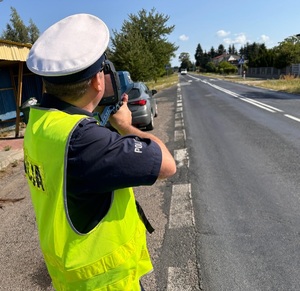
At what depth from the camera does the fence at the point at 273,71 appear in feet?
156

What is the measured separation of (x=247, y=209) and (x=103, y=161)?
317cm

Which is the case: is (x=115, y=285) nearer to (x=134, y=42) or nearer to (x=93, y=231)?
Result: (x=93, y=231)

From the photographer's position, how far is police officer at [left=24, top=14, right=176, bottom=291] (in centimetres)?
111

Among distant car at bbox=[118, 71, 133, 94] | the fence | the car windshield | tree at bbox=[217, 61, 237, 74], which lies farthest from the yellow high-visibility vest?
tree at bbox=[217, 61, 237, 74]

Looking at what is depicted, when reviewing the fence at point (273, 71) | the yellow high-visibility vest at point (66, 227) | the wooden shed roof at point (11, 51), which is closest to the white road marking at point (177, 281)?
the yellow high-visibility vest at point (66, 227)

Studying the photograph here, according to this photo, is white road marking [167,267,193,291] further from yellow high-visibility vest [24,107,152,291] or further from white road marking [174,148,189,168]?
white road marking [174,148,189,168]

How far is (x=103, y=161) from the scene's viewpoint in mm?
1107

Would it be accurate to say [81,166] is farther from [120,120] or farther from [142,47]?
[142,47]

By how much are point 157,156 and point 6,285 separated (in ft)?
7.82

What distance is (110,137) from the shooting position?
1.14 m

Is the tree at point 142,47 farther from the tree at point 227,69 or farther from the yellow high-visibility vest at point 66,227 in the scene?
the tree at point 227,69

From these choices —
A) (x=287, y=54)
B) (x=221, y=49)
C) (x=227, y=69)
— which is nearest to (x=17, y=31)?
(x=287, y=54)

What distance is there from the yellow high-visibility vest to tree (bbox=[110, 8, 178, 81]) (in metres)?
23.2

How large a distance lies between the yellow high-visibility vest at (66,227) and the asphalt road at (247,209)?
1567mm
